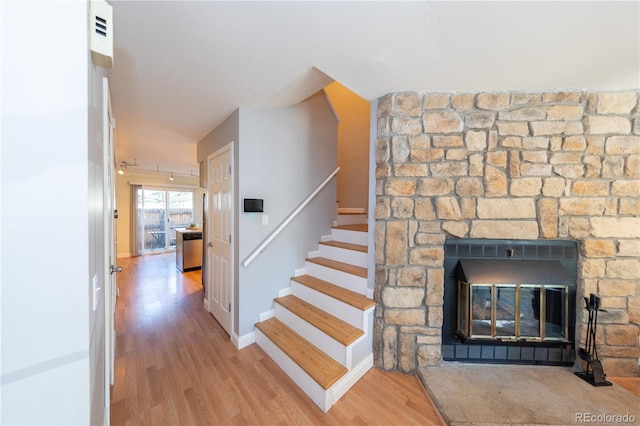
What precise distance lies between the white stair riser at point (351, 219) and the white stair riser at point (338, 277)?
93 centimetres

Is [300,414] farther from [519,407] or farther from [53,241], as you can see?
[53,241]

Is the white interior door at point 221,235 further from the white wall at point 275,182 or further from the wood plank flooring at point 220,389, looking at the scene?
the wood plank flooring at point 220,389

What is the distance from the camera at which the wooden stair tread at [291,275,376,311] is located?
1.84 m

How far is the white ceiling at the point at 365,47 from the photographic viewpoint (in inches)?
43.0

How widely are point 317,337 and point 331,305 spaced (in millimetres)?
286

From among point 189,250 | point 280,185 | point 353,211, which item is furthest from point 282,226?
point 189,250

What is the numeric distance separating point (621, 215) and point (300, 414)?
273cm

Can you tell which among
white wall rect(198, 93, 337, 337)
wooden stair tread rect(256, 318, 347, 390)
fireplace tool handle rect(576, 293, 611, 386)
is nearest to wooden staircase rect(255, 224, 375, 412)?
wooden stair tread rect(256, 318, 347, 390)

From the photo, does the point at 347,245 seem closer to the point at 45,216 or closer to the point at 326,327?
the point at 326,327

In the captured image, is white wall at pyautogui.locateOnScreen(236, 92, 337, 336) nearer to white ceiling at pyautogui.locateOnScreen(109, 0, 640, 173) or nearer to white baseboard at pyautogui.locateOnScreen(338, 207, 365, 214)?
white ceiling at pyautogui.locateOnScreen(109, 0, 640, 173)

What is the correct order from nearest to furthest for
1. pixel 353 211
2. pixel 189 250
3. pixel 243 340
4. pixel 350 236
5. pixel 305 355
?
pixel 305 355 → pixel 243 340 → pixel 350 236 → pixel 353 211 → pixel 189 250

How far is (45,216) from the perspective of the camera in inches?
25.4

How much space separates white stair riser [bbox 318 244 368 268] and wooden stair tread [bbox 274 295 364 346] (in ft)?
1.92

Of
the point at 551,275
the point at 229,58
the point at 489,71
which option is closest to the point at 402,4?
the point at 489,71
